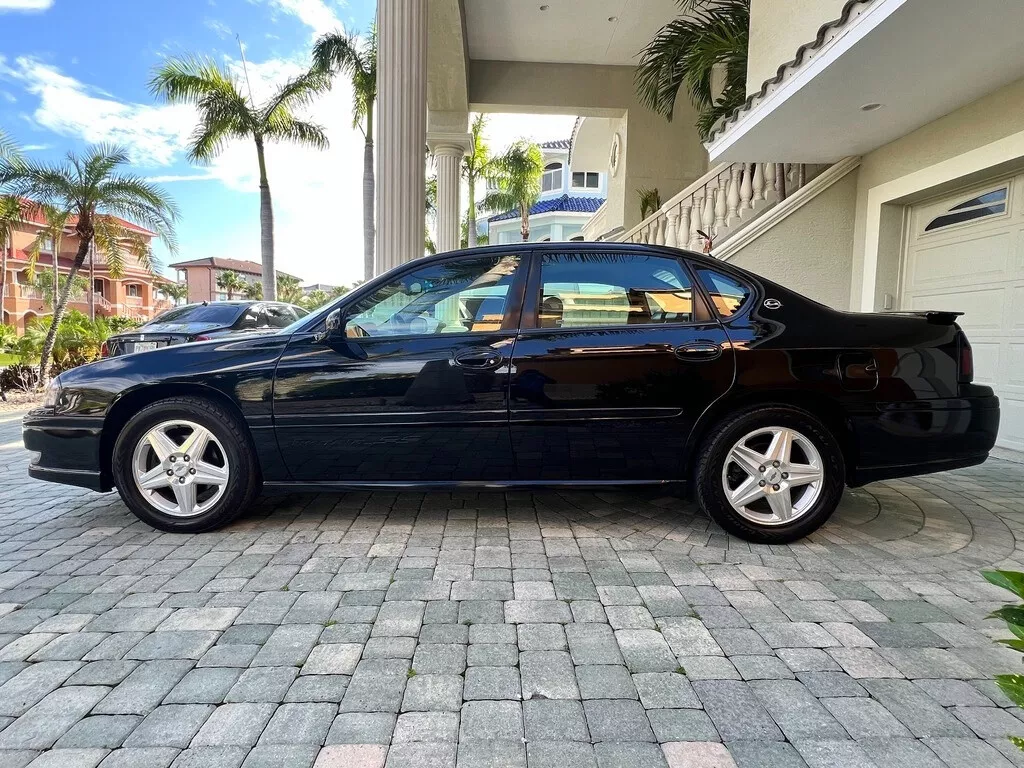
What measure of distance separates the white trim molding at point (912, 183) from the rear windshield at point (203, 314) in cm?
798

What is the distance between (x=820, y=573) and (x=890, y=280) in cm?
505

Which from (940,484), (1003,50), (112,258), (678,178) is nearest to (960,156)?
(1003,50)

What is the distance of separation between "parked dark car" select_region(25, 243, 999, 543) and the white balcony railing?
404 centimetres

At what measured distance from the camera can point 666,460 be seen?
3039 mm

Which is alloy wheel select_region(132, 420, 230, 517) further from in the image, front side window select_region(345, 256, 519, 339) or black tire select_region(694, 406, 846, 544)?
black tire select_region(694, 406, 846, 544)

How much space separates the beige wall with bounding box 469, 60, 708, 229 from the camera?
12.6 metres

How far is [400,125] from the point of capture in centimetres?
622

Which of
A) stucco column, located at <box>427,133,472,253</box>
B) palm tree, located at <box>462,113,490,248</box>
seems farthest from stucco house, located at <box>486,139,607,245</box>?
stucco column, located at <box>427,133,472,253</box>

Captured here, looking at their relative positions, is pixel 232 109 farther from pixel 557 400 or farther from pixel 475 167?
pixel 557 400

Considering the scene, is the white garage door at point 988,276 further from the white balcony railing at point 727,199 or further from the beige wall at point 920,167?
the white balcony railing at point 727,199

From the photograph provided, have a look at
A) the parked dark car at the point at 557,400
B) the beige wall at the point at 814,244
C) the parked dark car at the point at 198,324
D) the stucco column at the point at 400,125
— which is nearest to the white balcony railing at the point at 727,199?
the beige wall at the point at 814,244

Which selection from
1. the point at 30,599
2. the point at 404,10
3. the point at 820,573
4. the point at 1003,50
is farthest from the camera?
the point at 404,10

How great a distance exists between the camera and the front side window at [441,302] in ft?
10.1

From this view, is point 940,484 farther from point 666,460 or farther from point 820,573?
point 666,460
